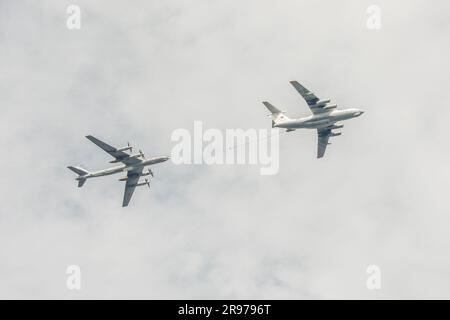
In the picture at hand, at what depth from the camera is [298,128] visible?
134750mm

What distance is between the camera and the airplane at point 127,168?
137875mm

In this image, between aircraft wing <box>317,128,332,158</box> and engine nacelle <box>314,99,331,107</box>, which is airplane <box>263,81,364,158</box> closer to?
engine nacelle <box>314,99,331,107</box>

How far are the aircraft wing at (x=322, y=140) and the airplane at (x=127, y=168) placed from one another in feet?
91.5

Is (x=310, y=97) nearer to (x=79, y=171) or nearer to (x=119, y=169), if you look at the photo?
(x=119, y=169)

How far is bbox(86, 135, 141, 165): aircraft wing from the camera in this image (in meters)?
136

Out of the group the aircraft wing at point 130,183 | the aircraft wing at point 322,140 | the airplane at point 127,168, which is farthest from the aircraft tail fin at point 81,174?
the aircraft wing at point 322,140

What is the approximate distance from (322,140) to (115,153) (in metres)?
37.0

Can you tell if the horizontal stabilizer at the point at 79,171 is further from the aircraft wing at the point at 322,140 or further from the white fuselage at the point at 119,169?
the aircraft wing at the point at 322,140

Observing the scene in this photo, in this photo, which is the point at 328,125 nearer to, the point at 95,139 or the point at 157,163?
the point at 157,163

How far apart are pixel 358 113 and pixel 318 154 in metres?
15.3

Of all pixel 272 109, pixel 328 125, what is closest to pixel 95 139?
pixel 272 109
